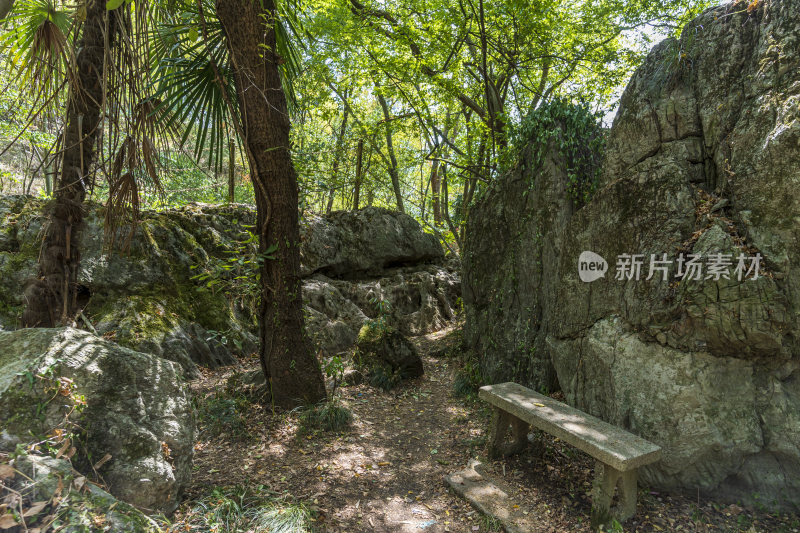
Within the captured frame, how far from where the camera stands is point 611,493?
2826mm

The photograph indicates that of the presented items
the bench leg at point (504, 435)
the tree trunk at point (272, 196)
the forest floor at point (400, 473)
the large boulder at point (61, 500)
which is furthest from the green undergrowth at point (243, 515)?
the bench leg at point (504, 435)

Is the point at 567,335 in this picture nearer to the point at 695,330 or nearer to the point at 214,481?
the point at 695,330

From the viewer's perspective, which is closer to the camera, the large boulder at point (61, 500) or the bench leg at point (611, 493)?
the large boulder at point (61, 500)

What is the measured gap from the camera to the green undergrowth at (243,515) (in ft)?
8.36

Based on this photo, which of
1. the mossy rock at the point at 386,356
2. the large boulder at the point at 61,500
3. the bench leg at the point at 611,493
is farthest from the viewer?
the mossy rock at the point at 386,356

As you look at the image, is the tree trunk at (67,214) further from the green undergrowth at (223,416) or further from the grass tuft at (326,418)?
the grass tuft at (326,418)

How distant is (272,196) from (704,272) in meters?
3.74

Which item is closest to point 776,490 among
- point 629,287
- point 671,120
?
→ point 629,287

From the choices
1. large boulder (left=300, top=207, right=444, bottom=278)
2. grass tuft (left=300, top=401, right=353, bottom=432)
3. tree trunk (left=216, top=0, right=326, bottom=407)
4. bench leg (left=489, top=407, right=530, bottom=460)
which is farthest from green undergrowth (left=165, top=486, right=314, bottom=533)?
large boulder (left=300, top=207, right=444, bottom=278)

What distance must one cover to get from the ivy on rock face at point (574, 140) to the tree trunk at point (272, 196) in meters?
2.86

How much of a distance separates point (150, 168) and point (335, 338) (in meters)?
4.30

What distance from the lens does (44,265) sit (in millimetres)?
3422

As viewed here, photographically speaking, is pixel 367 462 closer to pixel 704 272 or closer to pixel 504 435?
pixel 504 435

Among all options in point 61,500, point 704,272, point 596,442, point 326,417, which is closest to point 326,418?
point 326,417
